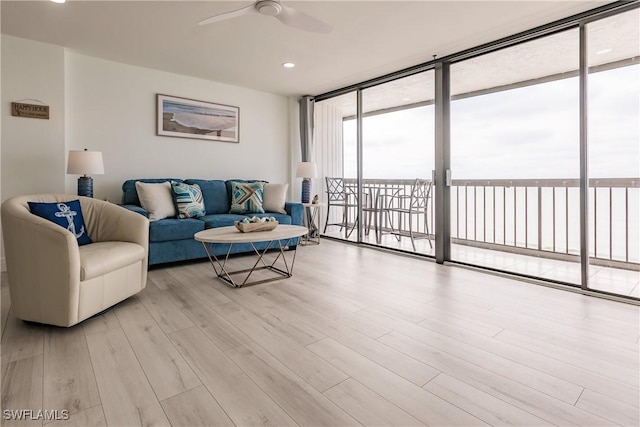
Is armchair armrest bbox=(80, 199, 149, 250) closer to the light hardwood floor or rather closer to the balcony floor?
the light hardwood floor

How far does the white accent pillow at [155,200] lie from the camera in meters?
3.73

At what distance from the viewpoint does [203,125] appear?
479cm

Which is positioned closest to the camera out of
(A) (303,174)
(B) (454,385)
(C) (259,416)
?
(C) (259,416)

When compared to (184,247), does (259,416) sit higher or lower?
lower

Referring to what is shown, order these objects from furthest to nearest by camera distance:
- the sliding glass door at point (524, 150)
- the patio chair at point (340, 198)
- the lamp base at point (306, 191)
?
the patio chair at point (340, 198), the lamp base at point (306, 191), the sliding glass door at point (524, 150)

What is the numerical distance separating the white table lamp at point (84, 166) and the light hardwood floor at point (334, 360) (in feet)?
4.38

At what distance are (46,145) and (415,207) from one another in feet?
15.1

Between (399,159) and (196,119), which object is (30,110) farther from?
(399,159)

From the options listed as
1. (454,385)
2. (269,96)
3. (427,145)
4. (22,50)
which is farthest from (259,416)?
(269,96)

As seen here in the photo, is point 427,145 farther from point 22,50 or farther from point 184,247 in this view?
point 22,50

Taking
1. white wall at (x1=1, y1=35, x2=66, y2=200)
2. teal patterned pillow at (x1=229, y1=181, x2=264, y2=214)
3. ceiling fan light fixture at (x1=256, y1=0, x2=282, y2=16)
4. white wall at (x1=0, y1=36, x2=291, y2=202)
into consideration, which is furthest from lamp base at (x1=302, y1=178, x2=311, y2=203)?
white wall at (x1=1, y1=35, x2=66, y2=200)

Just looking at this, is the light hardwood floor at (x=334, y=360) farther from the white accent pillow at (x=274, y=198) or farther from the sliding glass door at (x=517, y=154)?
the white accent pillow at (x=274, y=198)

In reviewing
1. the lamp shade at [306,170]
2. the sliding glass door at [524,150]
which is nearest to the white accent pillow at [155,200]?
the lamp shade at [306,170]

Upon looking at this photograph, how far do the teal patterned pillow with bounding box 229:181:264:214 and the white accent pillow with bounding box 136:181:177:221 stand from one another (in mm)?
785
